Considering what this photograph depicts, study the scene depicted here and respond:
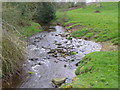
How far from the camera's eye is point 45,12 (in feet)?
129

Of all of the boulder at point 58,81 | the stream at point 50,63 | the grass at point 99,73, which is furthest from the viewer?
the stream at point 50,63

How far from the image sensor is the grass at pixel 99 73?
10336 mm


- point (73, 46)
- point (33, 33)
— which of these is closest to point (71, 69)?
point (73, 46)

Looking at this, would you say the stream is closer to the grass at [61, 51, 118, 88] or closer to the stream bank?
the stream bank

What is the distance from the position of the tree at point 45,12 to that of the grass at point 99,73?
26381 millimetres

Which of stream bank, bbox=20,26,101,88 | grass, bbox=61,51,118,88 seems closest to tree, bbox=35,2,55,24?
stream bank, bbox=20,26,101,88

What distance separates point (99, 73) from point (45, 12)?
Answer: 30255 millimetres

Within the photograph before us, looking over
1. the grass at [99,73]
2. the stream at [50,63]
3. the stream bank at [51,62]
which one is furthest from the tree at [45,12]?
the grass at [99,73]

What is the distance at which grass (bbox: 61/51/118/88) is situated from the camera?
10.3 meters

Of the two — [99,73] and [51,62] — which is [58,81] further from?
[51,62]

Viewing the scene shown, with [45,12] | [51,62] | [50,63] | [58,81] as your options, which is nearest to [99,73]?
[58,81]

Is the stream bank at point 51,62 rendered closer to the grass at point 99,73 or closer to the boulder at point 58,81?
the boulder at point 58,81

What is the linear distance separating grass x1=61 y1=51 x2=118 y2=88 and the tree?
2638 cm

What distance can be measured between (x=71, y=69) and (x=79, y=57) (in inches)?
128
